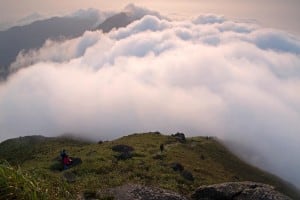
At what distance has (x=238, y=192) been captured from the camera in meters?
38.0

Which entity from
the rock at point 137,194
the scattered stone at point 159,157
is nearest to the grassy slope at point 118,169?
the scattered stone at point 159,157

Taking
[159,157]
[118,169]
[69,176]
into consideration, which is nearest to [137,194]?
[69,176]

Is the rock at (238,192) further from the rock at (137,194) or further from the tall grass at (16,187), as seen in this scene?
the tall grass at (16,187)

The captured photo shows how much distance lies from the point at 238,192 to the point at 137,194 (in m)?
9.12

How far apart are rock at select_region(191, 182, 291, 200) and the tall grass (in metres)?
26.9

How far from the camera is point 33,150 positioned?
369ft

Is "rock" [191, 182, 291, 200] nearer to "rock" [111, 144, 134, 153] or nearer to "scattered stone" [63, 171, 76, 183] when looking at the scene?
"scattered stone" [63, 171, 76, 183]

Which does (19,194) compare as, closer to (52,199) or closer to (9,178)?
(9,178)

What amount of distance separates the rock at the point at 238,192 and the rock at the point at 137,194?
4.64 m

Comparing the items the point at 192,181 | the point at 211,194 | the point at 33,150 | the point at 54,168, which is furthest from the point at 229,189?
the point at 33,150

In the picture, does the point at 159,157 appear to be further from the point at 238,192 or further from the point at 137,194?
the point at 137,194

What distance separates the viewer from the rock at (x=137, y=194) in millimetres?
33875

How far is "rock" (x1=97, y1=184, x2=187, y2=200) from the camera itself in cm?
3388

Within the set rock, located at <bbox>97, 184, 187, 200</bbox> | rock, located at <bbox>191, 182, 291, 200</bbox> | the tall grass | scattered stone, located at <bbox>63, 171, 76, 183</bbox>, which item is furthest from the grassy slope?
rock, located at <bbox>191, 182, 291, 200</bbox>
